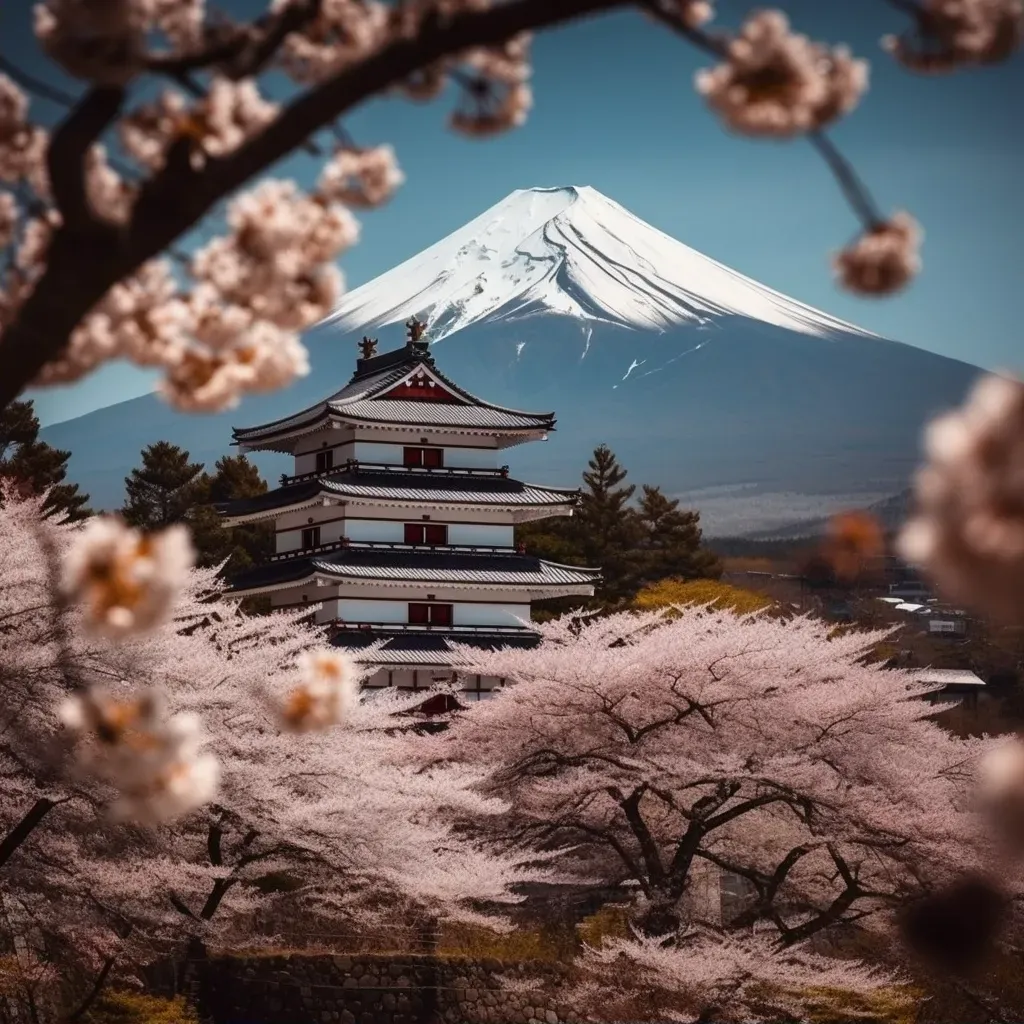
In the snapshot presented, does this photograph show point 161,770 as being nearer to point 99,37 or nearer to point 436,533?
point 99,37

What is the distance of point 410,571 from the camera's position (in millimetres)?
29062

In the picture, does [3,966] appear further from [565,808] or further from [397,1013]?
[565,808]

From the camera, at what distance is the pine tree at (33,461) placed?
111ft

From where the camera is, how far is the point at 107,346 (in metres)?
3.12

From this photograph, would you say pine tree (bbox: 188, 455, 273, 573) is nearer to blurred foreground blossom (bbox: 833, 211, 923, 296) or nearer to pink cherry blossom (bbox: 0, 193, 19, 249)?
pink cherry blossom (bbox: 0, 193, 19, 249)

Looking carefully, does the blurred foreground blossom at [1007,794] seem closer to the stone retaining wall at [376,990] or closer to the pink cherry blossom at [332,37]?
the pink cherry blossom at [332,37]

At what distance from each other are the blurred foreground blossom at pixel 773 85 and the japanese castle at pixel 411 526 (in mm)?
25675

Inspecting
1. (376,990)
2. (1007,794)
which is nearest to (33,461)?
(376,990)

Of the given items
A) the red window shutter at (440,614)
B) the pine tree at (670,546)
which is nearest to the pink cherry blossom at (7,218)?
the red window shutter at (440,614)

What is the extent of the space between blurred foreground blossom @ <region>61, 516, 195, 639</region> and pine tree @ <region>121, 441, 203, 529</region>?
3767 cm

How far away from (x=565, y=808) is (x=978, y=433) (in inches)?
644

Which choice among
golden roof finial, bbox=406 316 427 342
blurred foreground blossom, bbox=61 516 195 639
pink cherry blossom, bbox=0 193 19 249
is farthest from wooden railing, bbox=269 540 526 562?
blurred foreground blossom, bbox=61 516 195 639

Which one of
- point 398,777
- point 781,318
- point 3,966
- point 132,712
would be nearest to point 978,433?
point 132,712

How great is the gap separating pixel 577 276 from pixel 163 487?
87.9m
